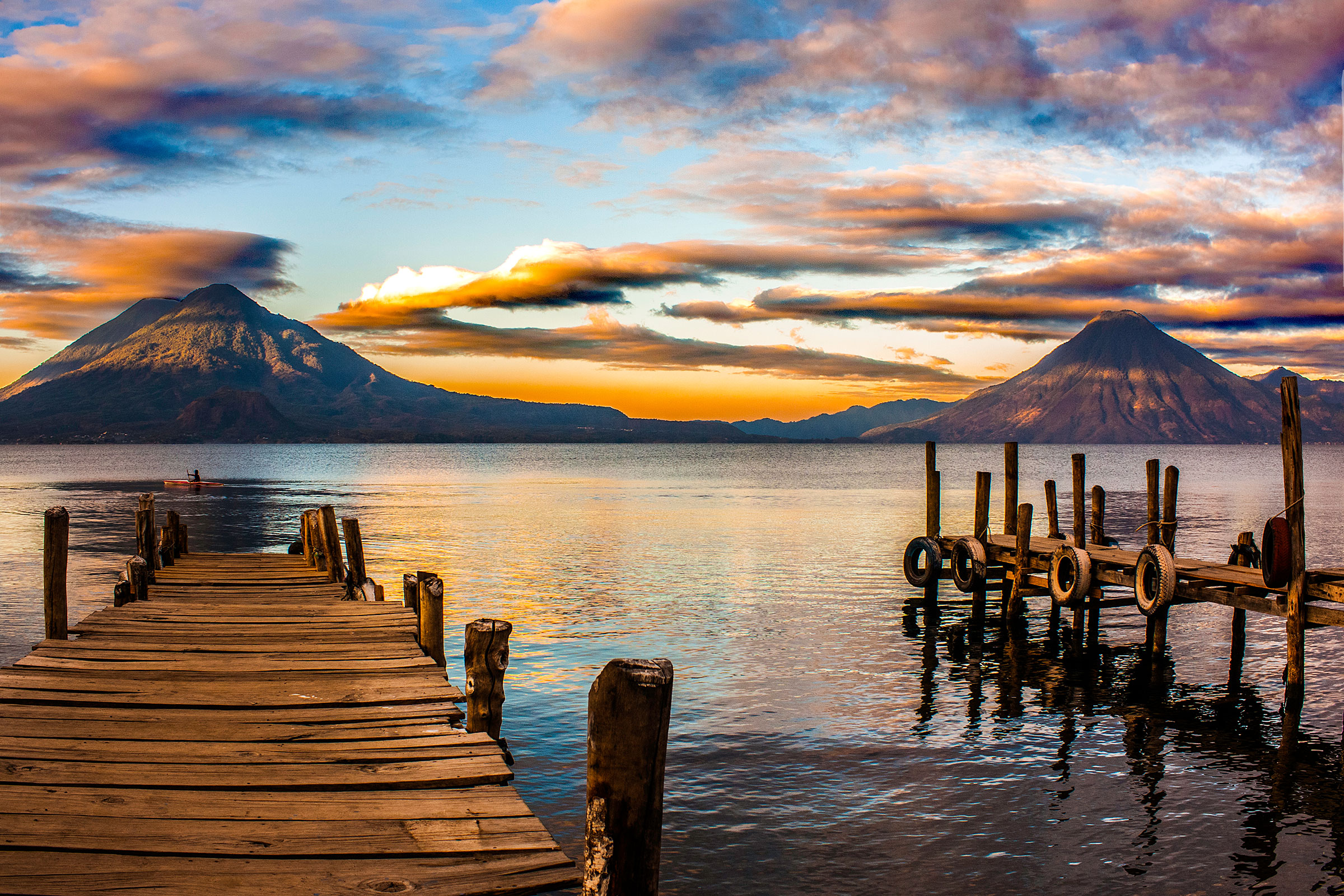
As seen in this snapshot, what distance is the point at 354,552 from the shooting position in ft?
59.9

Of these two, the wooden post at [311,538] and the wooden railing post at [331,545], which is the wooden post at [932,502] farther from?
the wooden post at [311,538]

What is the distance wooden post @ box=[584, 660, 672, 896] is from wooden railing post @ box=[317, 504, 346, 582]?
15.2 meters

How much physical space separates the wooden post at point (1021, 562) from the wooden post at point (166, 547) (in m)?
19.7

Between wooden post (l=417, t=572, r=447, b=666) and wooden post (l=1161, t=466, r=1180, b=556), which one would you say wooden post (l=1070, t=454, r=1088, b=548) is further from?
wooden post (l=417, t=572, r=447, b=666)

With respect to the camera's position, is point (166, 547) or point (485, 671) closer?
point (485, 671)

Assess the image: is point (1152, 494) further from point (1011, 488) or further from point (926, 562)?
point (926, 562)

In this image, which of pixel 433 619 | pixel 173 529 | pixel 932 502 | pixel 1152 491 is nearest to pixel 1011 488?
pixel 932 502

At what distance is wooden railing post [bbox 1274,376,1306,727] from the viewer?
14703 millimetres

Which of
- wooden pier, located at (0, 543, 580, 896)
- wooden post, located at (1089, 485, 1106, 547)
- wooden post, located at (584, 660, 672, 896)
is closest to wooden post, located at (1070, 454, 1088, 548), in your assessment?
wooden post, located at (1089, 485, 1106, 547)

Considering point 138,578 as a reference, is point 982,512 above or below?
above

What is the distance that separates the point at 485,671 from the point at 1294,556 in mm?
12579

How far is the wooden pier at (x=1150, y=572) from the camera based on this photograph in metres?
14.9

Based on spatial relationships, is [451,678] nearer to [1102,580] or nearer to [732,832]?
[732,832]

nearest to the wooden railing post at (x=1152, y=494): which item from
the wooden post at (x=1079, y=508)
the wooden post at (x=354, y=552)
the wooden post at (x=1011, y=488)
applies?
the wooden post at (x=1079, y=508)
